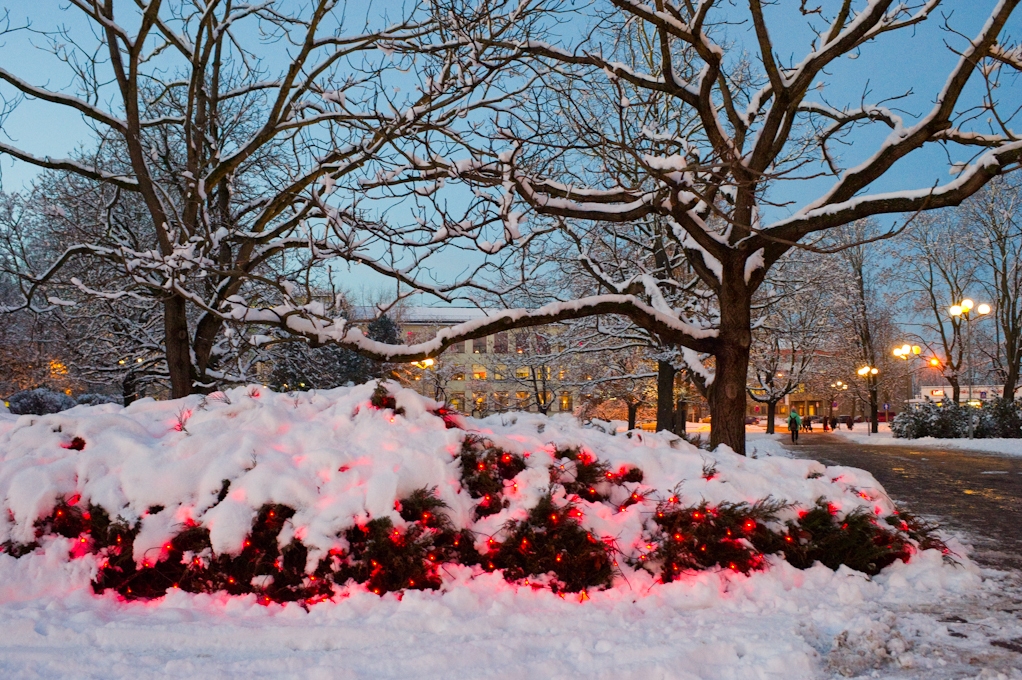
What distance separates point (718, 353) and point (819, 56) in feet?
11.3

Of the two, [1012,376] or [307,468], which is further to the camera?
[1012,376]

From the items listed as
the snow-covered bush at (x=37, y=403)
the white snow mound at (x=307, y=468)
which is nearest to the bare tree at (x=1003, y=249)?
the white snow mound at (x=307, y=468)

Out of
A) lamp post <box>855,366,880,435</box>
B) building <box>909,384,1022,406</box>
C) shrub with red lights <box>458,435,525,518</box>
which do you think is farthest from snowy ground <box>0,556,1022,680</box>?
lamp post <box>855,366,880,435</box>

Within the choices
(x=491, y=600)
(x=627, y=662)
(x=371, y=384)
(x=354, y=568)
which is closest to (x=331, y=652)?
(x=354, y=568)

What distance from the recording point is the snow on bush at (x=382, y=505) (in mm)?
4004

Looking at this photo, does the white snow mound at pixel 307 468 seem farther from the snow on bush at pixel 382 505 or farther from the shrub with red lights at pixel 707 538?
the shrub with red lights at pixel 707 538

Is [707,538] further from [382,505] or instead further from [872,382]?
[872,382]

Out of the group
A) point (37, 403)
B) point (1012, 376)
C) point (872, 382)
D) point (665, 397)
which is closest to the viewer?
point (665, 397)

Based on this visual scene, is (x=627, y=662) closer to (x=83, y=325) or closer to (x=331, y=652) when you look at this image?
(x=331, y=652)

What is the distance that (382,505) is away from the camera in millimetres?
4109

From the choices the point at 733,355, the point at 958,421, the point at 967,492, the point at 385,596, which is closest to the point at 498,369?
the point at 958,421

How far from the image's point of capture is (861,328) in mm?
31578

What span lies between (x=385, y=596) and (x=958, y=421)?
2689 cm

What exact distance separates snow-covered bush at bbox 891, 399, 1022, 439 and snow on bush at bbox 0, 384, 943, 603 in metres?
22.8
